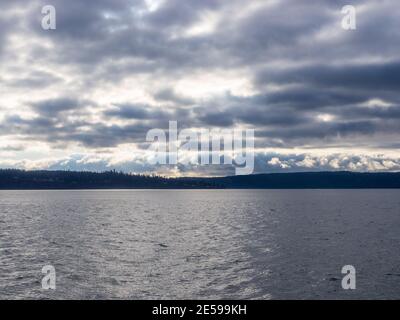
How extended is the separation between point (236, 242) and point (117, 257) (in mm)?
23042

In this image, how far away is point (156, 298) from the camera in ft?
122

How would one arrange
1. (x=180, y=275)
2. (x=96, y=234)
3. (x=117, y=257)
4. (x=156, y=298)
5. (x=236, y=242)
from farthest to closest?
(x=96, y=234) → (x=236, y=242) → (x=117, y=257) → (x=180, y=275) → (x=156, y=298)

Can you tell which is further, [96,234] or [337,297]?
[96,234]

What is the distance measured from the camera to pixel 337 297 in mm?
37625
